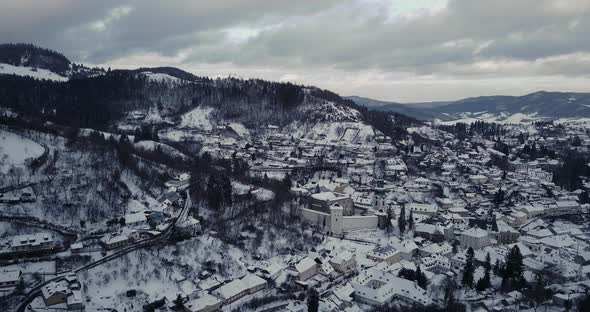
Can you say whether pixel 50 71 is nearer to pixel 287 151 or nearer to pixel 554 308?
pixel 287 151

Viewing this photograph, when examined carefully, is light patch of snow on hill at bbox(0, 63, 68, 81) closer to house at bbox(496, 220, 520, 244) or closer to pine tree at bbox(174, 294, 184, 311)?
pine tree at bbox(174, 294, 184, 311)

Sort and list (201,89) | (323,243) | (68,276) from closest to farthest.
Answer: (68,276)
(323,243)
(201,89)

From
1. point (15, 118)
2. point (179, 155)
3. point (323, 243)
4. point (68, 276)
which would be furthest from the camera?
point (179, 155)

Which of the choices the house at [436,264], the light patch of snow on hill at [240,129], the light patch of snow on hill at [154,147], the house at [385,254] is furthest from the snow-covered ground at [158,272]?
the light patch of snow on hill at [240,129]

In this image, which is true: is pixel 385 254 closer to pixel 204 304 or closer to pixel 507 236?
pixel 507 236

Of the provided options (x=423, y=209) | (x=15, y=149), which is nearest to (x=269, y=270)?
(x=423, y=209)

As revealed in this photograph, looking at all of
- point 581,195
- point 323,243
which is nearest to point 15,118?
point 323,243
